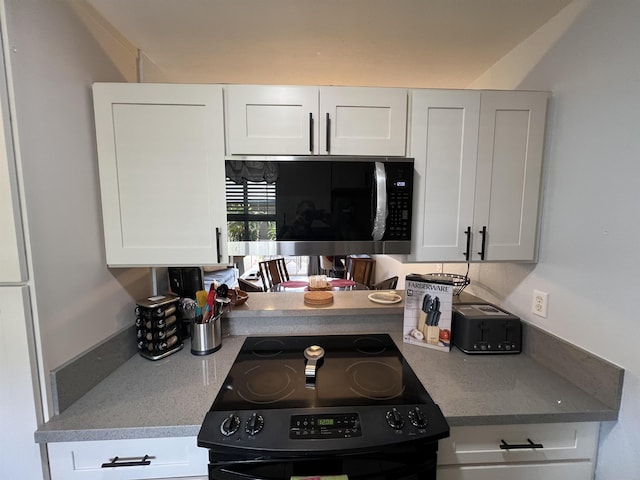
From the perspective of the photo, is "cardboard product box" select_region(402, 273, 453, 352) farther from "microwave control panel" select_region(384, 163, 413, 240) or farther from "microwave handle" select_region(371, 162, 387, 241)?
"microwave handle" select_region(371, 162, 387, 241)

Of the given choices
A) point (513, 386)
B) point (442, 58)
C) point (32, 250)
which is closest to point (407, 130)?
point (442, 58)

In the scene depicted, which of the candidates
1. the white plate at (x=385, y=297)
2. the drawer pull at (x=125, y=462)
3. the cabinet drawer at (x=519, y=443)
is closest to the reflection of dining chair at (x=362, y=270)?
the white plate at (x=385, y=297)

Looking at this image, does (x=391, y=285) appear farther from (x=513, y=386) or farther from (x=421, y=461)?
(x=421, y=461)

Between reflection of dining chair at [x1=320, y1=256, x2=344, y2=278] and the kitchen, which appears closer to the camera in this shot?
the kitchen

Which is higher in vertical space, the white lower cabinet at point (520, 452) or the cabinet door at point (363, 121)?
the cabinet door at point (363, 121)

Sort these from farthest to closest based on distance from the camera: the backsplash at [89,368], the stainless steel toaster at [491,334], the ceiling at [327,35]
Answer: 1. the stainless steel toaster at [491,334]
2. the ceiling at [327,35]
3. the backsplash at [89,368]

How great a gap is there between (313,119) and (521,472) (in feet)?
5.18

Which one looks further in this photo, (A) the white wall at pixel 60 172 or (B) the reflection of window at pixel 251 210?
(B) the reflection of window at pixel 251 210

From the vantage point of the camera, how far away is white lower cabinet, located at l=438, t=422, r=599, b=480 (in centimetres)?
97

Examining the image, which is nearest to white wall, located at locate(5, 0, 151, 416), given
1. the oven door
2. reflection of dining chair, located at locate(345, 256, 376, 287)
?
the oven door

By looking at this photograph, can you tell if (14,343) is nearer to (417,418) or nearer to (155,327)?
(155,327)

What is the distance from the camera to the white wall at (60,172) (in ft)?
2.81

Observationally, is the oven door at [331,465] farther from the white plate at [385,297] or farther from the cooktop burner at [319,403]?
the white plate at [385,297]

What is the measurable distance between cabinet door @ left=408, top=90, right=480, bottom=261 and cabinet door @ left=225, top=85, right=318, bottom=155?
1.52 feet
